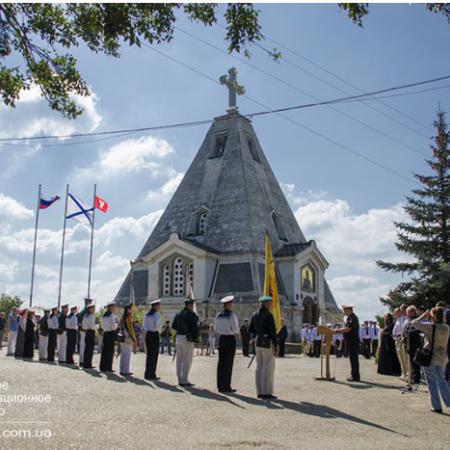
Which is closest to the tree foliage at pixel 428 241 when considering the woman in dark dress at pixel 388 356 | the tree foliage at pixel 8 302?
the woman in dark dress at pixel 388 356

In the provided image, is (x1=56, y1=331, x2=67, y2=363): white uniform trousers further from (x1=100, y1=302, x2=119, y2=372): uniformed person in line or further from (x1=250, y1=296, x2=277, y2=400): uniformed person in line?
(x1=250, y1=296, x2=277, y2=400): uniformed person in line

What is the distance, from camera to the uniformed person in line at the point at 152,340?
1368 cm

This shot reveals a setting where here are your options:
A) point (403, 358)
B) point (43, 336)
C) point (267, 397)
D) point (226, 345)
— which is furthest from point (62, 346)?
point (403, 358)

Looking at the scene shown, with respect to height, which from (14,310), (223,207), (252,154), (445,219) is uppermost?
(252,154)

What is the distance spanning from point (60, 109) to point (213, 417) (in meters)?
6.84

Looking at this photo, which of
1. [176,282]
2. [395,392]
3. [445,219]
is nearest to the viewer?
[395,392]

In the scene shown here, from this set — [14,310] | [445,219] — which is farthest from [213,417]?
[445,219]

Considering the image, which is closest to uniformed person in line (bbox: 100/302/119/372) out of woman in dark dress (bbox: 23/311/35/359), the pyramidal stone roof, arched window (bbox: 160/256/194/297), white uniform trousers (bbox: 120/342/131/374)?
white uniform trousers (bbox: 120/342/131/374)

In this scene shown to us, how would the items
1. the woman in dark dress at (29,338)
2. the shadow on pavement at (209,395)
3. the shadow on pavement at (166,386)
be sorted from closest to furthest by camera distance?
the shadow on pavement at (209,395) → the shadow on pavement at (166,386) → the woman in dark dress at (29,338)

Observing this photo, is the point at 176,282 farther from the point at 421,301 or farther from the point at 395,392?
the point at 395,392

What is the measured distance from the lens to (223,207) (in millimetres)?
38469

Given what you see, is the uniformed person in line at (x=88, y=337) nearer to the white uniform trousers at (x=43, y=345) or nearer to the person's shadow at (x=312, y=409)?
the white uniform trousers at (x=43, y=345)

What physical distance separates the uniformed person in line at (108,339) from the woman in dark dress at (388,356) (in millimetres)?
8674

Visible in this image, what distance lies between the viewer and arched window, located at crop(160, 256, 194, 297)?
36.5m
